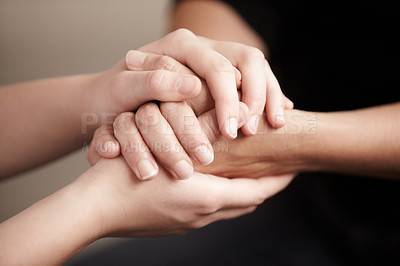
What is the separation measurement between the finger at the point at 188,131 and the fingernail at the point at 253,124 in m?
0.09

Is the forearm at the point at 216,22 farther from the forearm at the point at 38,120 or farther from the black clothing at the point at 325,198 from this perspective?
the forearm at the point at 38,120

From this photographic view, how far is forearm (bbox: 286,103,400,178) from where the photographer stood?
69cm

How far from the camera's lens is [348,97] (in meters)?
0.96

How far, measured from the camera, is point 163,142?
0.60 metres

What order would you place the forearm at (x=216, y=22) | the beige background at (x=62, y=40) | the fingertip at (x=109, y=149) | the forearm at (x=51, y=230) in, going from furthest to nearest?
the beige background at (x=62, y=40) < the forearm at (x=216, y=22) < the fingertip at (x=109, y=149) < the forearm at (x=51, y=230)

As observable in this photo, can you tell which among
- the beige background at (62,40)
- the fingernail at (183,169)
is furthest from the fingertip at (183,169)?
the beige background at (62,40)

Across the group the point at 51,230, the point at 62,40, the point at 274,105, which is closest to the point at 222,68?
the point at 274,105

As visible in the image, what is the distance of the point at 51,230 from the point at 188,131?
274mm

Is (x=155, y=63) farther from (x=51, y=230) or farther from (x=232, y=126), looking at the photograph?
(x=51, y=230)

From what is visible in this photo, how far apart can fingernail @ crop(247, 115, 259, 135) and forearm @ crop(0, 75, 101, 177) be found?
358 mm

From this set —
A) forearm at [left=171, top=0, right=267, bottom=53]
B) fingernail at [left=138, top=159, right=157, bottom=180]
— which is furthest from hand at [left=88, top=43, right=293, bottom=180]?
forearm at [left=171, top=0, right=267, bottom=53]

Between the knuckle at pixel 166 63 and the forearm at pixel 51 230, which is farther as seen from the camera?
the knuckle at pixel 166 63

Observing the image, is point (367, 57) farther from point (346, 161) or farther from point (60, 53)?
point (60, 53)

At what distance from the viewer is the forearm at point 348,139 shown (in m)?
0.69
